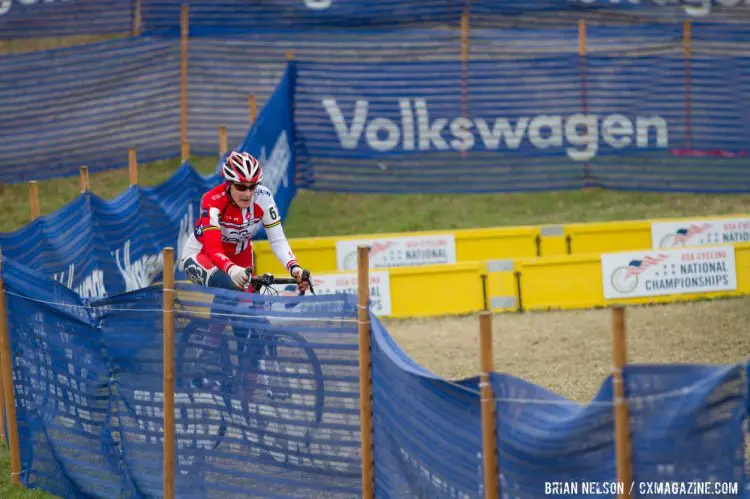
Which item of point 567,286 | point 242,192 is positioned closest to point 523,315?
point 567,286

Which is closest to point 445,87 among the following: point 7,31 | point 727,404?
point 7,31

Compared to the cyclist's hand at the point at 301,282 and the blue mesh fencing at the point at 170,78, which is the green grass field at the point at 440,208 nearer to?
the blue mesh fencing at the point at 170,78

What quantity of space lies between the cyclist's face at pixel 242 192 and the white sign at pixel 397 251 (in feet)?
18.2

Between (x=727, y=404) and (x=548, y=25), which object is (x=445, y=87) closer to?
(x=548, y=25)

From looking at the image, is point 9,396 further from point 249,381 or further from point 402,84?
point 402,84

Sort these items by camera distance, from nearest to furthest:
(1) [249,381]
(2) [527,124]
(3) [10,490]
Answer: (1) [249,381], (3) [10,490], (2) [527,124]

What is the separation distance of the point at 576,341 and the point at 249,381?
18.1 feet

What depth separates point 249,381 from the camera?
7461 millimetres

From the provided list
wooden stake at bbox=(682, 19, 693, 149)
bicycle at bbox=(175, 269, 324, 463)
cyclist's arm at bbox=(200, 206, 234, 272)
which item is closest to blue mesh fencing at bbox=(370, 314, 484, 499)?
bicycle at bbox=(175, 269, 324, 463)

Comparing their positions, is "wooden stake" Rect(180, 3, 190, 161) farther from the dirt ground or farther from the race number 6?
the dirt ground

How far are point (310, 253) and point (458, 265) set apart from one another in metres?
2.40

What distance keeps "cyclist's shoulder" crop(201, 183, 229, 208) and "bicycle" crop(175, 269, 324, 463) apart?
1912 mm

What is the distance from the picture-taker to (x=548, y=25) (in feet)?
69.2

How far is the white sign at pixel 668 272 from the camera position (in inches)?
532
